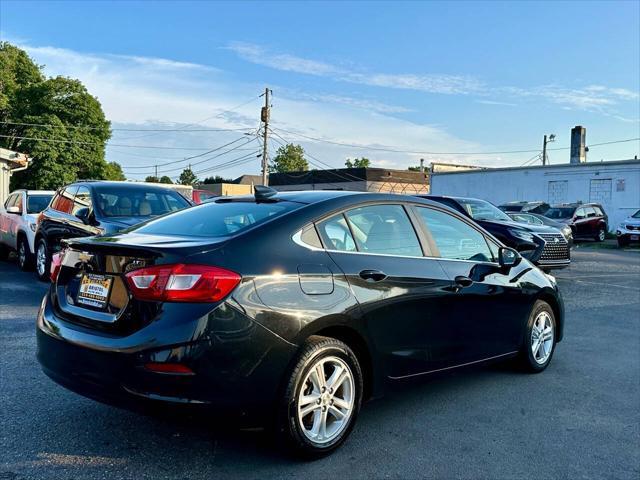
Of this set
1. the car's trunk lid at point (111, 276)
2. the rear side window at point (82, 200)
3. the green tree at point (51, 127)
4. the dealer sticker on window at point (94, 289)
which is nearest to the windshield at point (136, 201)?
the rear side window at point (82, 200)

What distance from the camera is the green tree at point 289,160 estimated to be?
85.6m

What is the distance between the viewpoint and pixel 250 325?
9.98 ft

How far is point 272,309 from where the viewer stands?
3.13 m

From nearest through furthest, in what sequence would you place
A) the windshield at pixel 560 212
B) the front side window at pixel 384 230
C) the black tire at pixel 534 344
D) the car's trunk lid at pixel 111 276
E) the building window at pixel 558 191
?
the car's trunk lid at pixel 111 276 < the front side window at pixel 384 230 < the black tire at pixel 534 344 < the windshield at pixel 560 212 < the building window at pixel 558 191

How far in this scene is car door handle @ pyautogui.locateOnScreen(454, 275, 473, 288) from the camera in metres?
4.32

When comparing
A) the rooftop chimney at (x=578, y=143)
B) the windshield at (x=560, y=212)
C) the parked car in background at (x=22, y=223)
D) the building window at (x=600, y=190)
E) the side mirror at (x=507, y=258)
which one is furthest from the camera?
the rooftop chimney at (x=578, y=143)

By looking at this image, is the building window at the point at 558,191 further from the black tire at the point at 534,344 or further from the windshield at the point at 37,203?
the black tire at the point at 534,344

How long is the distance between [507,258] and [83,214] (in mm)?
6071

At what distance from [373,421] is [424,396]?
705 millimetres

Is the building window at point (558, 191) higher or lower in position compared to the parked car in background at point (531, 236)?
higher

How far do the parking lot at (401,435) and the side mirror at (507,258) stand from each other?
104cm

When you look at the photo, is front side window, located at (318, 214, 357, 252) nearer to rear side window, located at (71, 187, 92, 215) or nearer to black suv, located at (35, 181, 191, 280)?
black suv, located at (35, 181, 191, 280)

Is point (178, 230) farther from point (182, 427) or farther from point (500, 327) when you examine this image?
point (500, 327)

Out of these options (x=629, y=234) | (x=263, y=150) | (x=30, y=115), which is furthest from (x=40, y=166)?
(x=629, y=234)
